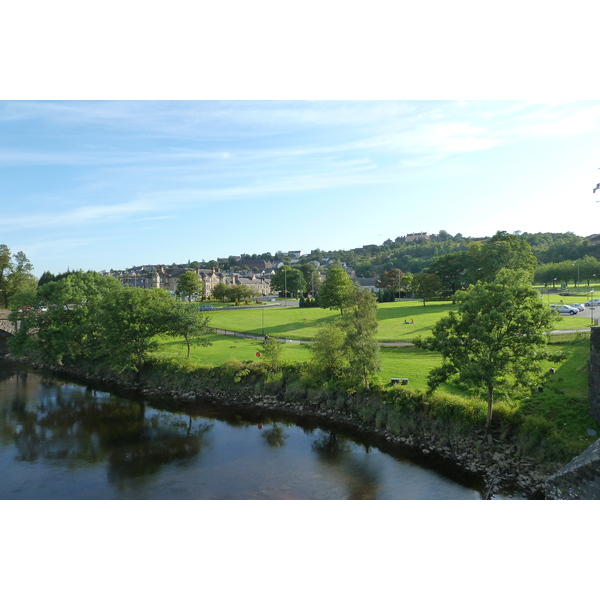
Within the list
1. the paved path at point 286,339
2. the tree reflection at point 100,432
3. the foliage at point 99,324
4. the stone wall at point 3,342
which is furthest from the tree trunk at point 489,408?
the stone wall at point 3,342

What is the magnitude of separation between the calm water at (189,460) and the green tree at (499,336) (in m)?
3.34

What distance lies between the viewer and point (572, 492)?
9.95 m

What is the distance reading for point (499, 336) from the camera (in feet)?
44.6

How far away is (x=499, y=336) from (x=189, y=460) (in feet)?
37.0

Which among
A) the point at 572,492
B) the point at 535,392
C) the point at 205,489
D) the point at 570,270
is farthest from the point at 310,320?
the point at 570,270

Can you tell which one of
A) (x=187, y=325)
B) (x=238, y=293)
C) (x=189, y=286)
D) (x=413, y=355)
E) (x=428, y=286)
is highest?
(x=189, y=286)

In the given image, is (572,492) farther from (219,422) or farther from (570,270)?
(570,270)

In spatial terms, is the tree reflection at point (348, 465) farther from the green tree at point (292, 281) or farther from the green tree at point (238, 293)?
the green tree at point (292, 281)

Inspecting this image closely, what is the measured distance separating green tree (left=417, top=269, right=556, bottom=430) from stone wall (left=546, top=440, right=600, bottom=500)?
320cm

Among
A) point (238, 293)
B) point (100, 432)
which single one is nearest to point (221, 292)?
point (238, 293)

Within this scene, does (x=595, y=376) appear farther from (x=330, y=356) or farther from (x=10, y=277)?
(x=10, y=277)

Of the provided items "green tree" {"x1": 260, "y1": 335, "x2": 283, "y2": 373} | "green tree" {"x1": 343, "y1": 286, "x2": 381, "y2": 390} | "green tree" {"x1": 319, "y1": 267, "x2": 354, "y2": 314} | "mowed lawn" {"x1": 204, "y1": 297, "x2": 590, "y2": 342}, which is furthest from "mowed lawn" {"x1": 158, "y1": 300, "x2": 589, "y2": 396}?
"green tree" {"x1": 319, "y1": 267, "x2": 354, "y2": 314}

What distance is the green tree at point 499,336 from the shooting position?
521 inches

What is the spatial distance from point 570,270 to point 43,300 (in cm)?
5192
